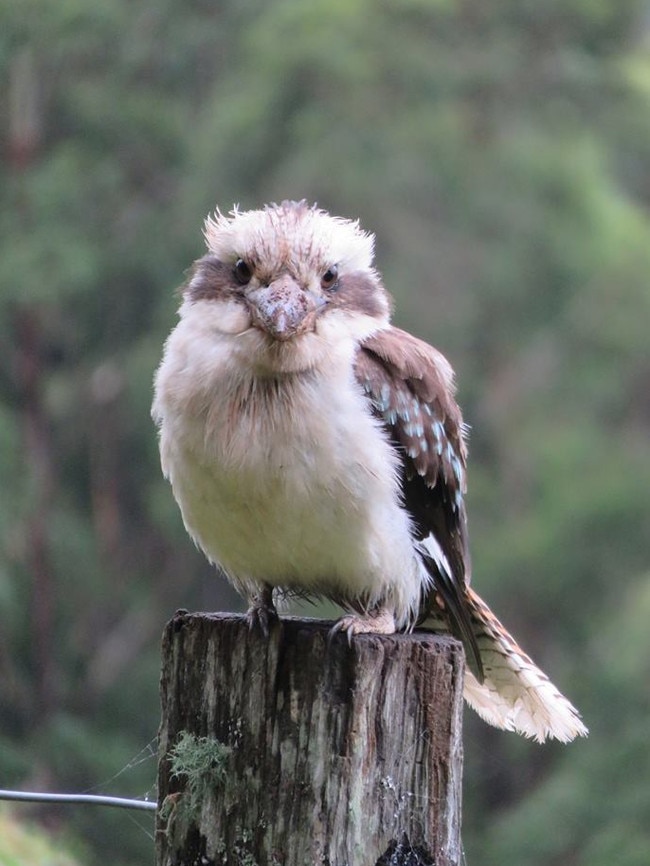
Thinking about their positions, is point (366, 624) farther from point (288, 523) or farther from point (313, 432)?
point (313, 432)

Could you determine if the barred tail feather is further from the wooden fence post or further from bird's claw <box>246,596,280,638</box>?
the wooden fence post

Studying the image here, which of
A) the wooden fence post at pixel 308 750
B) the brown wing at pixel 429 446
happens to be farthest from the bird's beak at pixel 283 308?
the wooden fence post at pixel 308 750

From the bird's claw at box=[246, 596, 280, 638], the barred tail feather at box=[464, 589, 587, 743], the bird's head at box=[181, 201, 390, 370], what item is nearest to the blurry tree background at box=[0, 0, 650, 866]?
the barred tail feather at box=[464, 589, 587, 743]

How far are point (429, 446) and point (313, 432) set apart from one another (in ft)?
1.36

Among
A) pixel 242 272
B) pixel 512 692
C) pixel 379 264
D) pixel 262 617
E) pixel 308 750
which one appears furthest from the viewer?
pixel 379 264

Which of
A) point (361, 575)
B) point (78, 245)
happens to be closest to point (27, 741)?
point (78, 245)

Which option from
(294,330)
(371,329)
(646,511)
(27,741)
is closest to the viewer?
(294,330)

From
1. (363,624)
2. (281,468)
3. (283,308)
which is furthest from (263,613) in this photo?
(283,308)

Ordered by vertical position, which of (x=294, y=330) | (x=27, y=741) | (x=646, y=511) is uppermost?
(x=646, y=511)

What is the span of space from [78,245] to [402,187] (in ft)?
8.52

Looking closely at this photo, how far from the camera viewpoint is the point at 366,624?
111 inches

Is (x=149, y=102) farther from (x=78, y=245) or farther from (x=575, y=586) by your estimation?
(x=575, y=586)

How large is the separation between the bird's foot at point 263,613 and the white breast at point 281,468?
5 cm

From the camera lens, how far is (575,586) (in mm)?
12398
